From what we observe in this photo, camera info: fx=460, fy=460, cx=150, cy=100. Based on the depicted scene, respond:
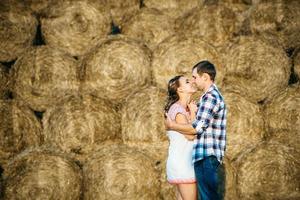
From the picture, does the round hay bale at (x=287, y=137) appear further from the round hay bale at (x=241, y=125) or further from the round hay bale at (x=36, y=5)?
the round hay bale at (x=36, y=5)

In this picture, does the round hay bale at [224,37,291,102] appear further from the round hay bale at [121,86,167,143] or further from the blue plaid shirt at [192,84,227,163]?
the blue plaid shirt at [192,84,227,163]

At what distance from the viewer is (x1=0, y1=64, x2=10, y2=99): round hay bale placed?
6.91 meters

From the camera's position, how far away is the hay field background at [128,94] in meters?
6.15

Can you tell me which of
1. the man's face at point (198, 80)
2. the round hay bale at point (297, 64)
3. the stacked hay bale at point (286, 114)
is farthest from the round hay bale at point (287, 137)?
the man's face at point (198, 80)

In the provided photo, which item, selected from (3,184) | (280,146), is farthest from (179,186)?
(3,184)

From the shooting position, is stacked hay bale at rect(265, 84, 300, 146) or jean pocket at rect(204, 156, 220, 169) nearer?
jean pocket at rect(204, 156, 220, 169)

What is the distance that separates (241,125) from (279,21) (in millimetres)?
1909

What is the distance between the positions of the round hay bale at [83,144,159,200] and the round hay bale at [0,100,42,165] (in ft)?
3.31

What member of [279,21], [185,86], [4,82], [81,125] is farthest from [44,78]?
[279,21]

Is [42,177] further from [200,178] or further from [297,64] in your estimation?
[297,64]

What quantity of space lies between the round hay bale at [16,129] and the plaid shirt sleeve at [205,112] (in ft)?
9.55

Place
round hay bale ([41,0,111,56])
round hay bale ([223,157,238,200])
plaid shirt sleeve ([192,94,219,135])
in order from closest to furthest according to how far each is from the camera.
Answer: plaid shirt sleeve ([192,94,219,135])
round hay bale ([223,157,238,200])
round hay bale ([41,0,111,56])

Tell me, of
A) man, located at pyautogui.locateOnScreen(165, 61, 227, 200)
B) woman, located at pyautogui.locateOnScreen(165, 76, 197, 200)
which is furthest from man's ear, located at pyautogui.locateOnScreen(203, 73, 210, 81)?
woman, located at pyautogui.locateOnScreen(165, 76, 197, 200)

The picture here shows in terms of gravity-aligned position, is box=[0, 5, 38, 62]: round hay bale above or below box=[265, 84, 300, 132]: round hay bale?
above
